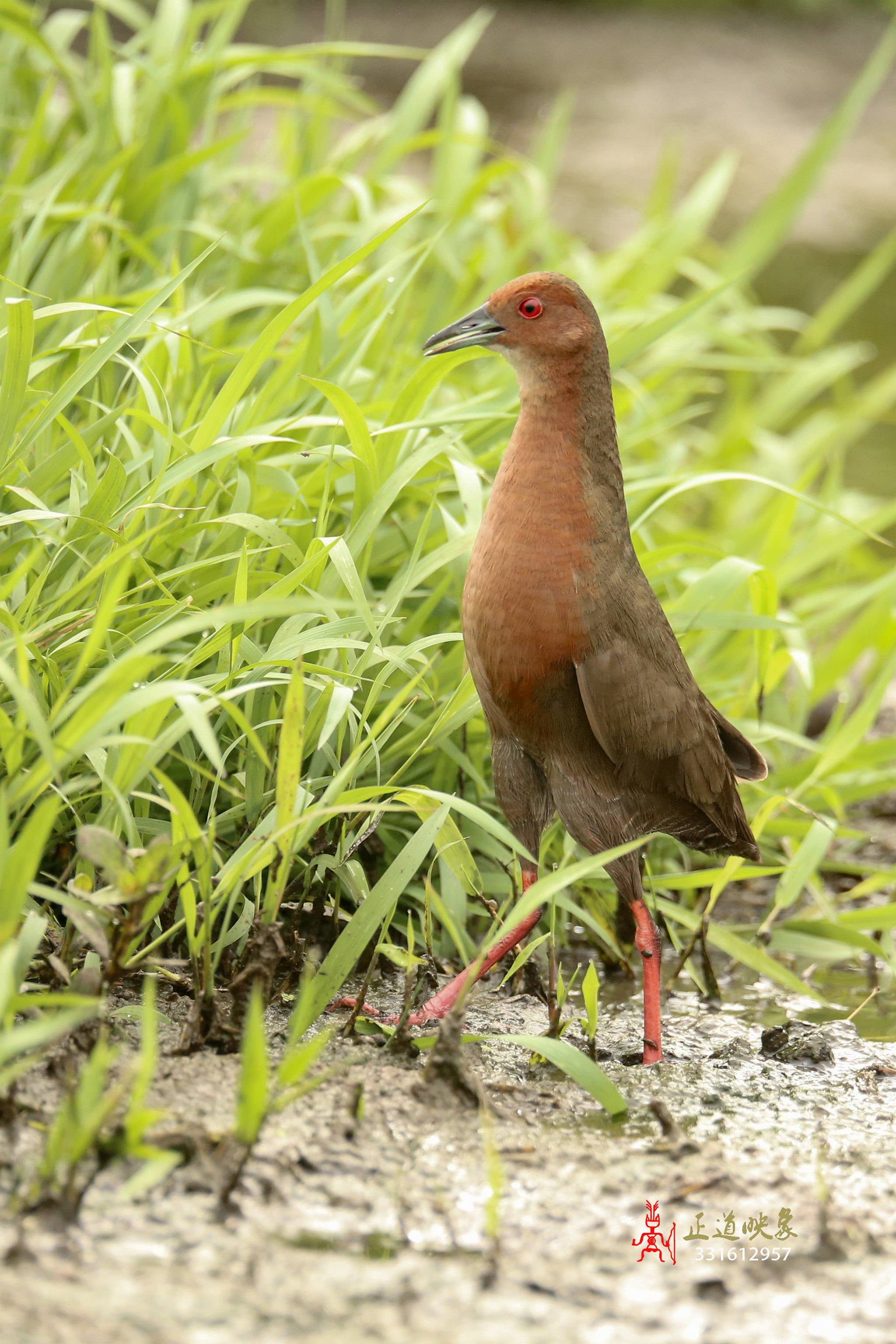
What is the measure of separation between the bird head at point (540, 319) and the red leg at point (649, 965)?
1075 millimetres

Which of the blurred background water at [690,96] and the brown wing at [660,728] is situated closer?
the brown wing at [660,728]

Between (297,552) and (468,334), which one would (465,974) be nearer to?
(297,552)

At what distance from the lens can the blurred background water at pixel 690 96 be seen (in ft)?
32.0

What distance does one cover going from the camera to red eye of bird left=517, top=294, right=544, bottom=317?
251cm

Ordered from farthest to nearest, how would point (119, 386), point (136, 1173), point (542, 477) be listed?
point (119, 386)
point (542, 477)
point (136, 1173)

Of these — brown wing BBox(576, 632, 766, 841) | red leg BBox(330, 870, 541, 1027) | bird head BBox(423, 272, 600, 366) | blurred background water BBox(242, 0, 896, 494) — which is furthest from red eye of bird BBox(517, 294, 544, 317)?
blurred background water BBox(242, 0, 896, 494)

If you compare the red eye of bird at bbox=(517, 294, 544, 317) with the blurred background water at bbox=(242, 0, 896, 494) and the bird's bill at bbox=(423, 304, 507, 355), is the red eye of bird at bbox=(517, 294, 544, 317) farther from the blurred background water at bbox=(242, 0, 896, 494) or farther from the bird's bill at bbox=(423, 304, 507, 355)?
the blurred background water at bbox=(242, 0, 896, 494)

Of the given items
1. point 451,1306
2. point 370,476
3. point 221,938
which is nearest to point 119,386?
point 370,476

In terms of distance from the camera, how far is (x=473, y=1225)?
Result: 187cm

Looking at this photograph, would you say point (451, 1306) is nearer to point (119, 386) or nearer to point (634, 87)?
point (119, 386)

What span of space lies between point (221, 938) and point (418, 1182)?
1.80 ft

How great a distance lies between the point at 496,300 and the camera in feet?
8.38

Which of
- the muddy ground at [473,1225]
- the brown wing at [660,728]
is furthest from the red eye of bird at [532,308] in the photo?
the muddy ground at [473,1225]

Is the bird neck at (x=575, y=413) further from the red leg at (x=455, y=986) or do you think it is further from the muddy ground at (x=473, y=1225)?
the muddy ground at (x=473, y=1225)
